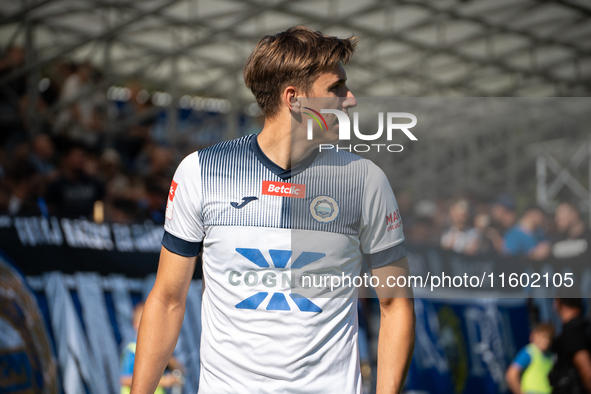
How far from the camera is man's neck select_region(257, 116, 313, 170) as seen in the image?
185 cm

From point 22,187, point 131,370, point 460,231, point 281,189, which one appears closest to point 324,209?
point 281,189

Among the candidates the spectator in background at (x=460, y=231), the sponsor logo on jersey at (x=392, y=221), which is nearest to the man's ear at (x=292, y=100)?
the sponsor logo on jersey at (x=392, y=221)

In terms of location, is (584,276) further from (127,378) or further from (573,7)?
(573,7)

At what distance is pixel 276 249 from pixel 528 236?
526 centimetres

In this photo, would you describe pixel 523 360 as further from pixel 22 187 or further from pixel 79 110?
pixel 79 110

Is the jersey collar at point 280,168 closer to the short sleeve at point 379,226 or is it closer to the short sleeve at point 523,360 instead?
the short sleeve at point 379,226

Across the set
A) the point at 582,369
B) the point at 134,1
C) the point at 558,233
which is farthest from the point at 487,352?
the point at 134,1

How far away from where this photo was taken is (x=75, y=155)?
629 centimetres

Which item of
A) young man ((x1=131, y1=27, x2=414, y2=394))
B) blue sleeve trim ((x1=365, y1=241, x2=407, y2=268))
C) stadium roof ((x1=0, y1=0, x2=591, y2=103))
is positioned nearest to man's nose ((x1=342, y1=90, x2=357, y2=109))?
young man ((x1=131, y1=27, x2=414, y2=394))

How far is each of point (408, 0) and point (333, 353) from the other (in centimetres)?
1085

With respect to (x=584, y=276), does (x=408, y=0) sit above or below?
above

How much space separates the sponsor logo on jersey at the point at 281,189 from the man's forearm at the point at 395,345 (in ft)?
1.52

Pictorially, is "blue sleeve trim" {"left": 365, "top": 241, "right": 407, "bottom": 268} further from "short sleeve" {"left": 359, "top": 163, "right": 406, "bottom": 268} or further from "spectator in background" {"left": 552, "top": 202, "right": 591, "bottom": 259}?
"spectator in background" {"left": 552, "top": 202, "right": 591, "bottom": 259}

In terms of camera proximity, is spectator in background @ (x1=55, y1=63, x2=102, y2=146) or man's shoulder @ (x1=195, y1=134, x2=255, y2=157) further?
spectator in background @ (x1=55, y1=63, x2=102, y2=146)
